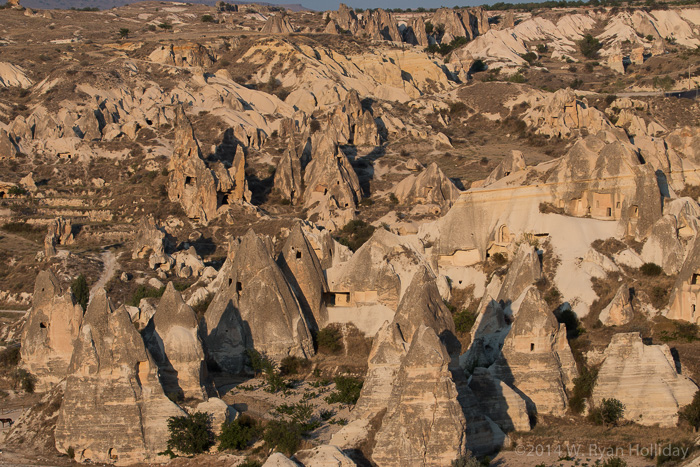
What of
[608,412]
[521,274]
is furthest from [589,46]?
[608,412]

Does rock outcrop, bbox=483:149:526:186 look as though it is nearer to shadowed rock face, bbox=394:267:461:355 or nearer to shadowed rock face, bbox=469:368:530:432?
shadowed rock face, bbox=394:267:461:355

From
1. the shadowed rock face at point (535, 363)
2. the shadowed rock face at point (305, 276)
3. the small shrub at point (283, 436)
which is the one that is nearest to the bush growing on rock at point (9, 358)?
the shadowed rock face at point (305, 276)

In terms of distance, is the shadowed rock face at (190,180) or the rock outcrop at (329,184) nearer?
the rock outcrop at (329,184)

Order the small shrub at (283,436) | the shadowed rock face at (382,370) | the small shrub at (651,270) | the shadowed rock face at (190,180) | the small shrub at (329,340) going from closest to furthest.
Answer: the small shrub at (283,436) < the shadowed rock face at (382,370) < the small shrub at (651,270) < the small shrub at (329,340) < the shadowed rock face at (190,180)

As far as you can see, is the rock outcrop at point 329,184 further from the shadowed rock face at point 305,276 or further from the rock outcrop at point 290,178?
the shadowed rock face at point 305,276

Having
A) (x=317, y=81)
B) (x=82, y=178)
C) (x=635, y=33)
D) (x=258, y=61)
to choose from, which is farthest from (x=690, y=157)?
(x=635, y=33)

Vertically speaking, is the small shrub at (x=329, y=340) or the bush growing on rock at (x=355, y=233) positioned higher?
the bush growing on rock at (x=355, y=233)
